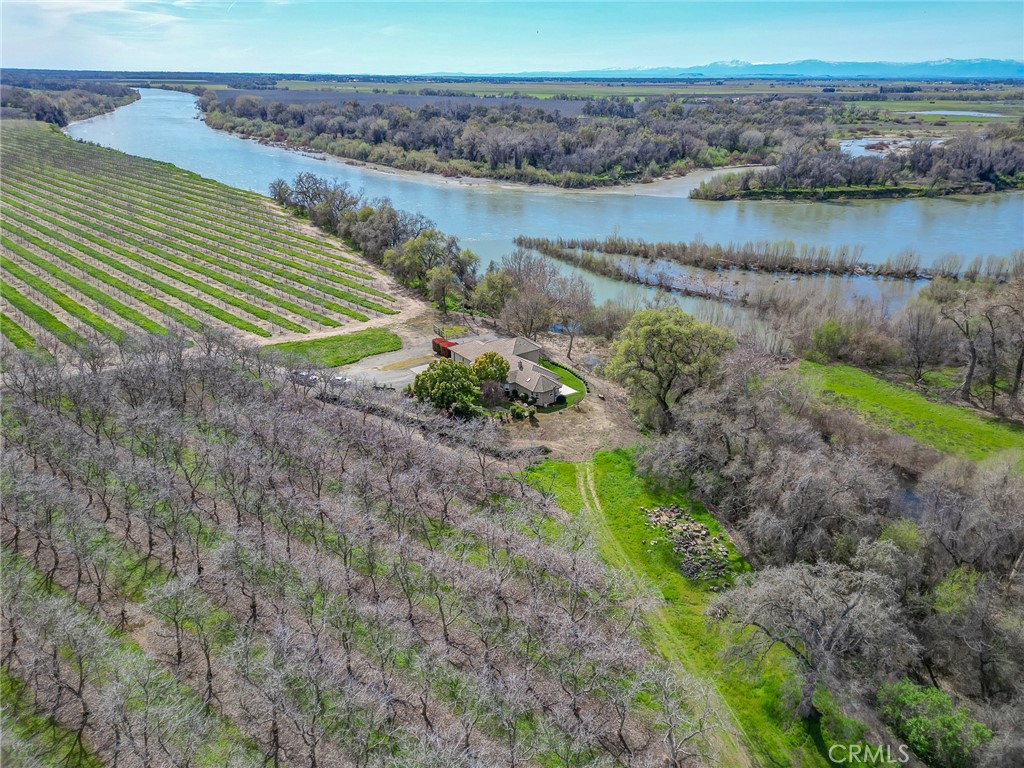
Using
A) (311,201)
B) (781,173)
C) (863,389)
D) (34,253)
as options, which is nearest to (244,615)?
(863,389)

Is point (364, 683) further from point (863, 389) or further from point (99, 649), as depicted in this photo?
point (863, 389)

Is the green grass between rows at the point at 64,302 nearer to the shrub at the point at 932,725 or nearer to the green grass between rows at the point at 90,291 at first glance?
the green grass between rows at the point at 90,291

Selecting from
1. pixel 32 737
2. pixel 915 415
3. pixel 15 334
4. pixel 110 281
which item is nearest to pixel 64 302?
pixel 110 281

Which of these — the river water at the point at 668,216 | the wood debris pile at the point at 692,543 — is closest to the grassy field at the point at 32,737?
the wood debris pile at the point at 692,543

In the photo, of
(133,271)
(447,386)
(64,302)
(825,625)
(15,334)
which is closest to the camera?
(825,625)

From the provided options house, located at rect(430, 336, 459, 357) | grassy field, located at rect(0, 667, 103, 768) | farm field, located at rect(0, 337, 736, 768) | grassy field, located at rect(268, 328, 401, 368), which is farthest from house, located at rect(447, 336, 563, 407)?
grassy field, located at rect(0, 667, 103, 768)

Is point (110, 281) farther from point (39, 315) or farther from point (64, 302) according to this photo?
point (39, 315)
